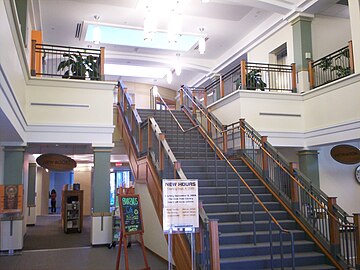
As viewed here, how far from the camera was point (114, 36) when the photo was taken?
14.6m

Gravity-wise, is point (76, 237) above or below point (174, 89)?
below

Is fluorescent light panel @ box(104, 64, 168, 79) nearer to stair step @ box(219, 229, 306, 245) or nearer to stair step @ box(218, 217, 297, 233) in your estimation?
stair step @ box(218, 217, 297, 233)

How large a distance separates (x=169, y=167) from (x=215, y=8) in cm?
666

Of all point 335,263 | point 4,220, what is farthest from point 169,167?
point 4,220

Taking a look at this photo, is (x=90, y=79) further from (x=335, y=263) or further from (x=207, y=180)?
(x=335, y=263)

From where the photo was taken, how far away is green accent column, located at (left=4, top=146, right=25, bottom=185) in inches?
346

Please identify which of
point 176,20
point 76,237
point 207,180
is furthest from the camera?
point 76,237

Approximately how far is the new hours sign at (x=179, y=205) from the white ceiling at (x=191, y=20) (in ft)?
24.1

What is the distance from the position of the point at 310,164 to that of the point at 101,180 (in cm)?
592

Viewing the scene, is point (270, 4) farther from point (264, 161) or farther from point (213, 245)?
point (213, 245)

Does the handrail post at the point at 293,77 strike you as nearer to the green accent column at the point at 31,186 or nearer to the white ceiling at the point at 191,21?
the white ceiling at the point at 191,21

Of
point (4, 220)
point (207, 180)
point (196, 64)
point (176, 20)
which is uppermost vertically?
point (196, 64)

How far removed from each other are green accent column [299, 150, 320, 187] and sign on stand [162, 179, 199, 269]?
6.48 metres

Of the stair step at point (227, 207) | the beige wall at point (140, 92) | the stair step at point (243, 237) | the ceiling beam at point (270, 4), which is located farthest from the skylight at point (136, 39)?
the stair step at point (243, 237)
